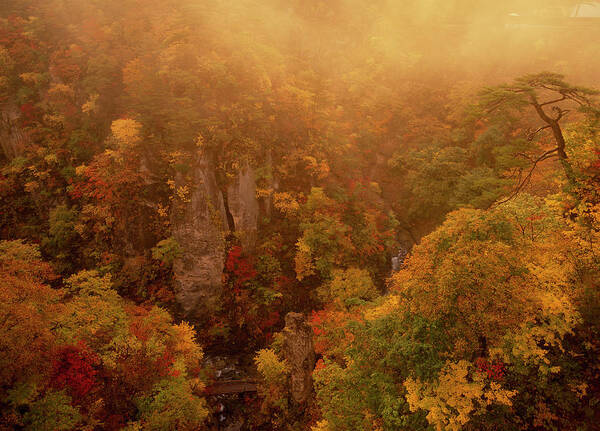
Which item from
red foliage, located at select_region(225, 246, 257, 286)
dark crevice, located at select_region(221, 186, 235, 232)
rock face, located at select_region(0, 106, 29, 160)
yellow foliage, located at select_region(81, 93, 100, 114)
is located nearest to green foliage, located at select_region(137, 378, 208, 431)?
red foliage, located at select_region(225, 246, 257, 286)

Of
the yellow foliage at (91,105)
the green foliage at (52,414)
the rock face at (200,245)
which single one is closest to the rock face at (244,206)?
the rock face at (200,245)

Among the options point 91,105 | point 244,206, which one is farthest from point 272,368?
point 91,105

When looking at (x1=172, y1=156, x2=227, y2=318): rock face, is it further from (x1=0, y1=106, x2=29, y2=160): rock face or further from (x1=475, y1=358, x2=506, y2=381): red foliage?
(x1=475, y1=358, x2=506, y2=381): red foliage

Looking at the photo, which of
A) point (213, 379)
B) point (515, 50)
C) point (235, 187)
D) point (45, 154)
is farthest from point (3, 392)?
point (515, 50)

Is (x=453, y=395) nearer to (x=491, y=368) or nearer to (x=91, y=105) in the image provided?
(x=491, y=368)

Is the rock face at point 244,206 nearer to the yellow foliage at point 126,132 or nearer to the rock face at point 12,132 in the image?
the yellow foliage at point 126,132

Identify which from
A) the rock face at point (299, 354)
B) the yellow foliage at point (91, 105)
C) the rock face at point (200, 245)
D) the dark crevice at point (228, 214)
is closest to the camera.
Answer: the rock face at point (299, 354)
